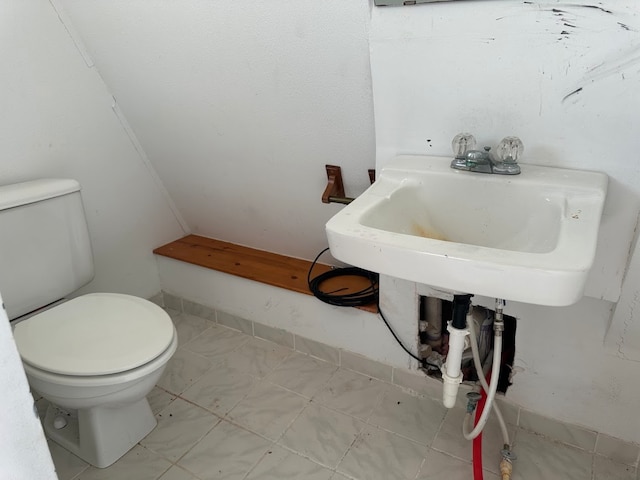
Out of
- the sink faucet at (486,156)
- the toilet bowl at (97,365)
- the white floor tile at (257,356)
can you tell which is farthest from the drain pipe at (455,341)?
the white floor tile at (257,356)

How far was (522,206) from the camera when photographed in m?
1.02

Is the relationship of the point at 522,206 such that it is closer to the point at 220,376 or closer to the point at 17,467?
the point at 17,467

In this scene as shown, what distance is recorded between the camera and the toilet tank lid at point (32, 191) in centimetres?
134

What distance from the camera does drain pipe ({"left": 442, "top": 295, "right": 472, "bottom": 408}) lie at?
3.29ft

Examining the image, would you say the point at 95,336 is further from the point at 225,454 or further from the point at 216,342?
the point at 216,342

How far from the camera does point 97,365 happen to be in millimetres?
1186

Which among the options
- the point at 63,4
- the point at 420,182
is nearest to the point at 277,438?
the point at 420,182

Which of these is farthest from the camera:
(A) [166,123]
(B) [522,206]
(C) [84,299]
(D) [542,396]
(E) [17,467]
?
(A) [166,123]

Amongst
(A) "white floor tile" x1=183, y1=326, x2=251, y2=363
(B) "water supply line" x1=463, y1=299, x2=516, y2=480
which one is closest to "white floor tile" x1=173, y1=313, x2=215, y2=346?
(A) "white floor tile" x1=183, y1=326, x2=251, y2=363

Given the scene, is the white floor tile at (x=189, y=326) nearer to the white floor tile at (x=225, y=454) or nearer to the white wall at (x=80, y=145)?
the white wall at (x=80, y=145)

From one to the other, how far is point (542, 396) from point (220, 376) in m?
1.11

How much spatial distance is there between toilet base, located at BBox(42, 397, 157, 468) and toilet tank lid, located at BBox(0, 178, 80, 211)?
2.11 ft

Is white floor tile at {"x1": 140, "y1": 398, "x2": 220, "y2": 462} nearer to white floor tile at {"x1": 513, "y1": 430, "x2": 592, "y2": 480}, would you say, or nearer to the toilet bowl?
the toilet bowl

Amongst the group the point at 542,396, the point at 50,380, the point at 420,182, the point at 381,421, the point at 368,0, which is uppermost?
the point at 368,0
